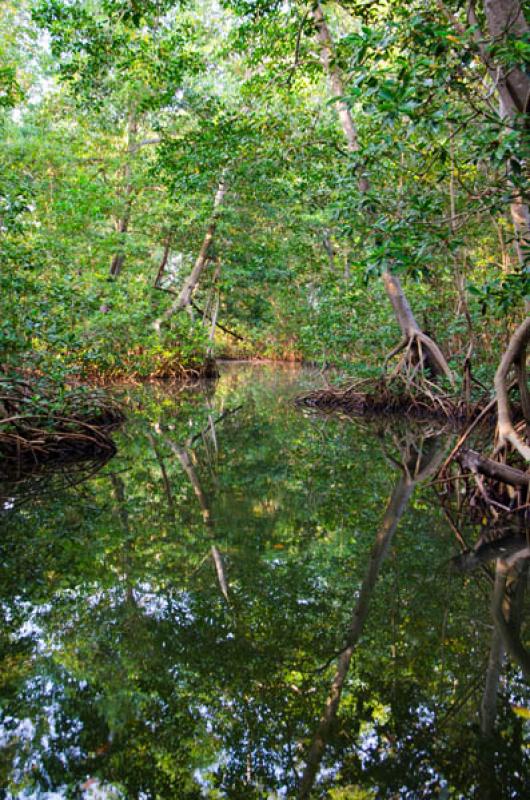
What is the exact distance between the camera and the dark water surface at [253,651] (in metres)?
1.67

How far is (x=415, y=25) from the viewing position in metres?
3.53

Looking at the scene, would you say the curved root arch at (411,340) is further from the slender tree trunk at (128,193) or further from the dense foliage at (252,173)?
the slender tree trunk at (128,193)

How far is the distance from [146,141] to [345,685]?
1752 cm

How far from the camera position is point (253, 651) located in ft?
7.66

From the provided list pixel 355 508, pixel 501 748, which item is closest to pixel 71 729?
pixel 501 748

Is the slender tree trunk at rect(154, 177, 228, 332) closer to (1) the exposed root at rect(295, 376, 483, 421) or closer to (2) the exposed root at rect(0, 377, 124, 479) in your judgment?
(1) the exposed root at rect(295, 376, 483, 421)

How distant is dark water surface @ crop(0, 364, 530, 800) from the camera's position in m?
1.67

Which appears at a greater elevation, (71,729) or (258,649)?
(258,649)

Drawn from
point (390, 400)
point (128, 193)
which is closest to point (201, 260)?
point (128, 193)

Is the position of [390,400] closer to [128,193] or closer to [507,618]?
[507,618]

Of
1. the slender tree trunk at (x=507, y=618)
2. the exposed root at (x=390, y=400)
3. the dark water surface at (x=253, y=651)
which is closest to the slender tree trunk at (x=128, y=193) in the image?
the exposed root at (x=390, y=400)

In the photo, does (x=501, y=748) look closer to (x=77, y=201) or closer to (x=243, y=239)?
(x=77, y=201)

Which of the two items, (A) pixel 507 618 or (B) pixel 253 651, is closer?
(B) pixel 253 651

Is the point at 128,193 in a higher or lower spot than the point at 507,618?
higher
